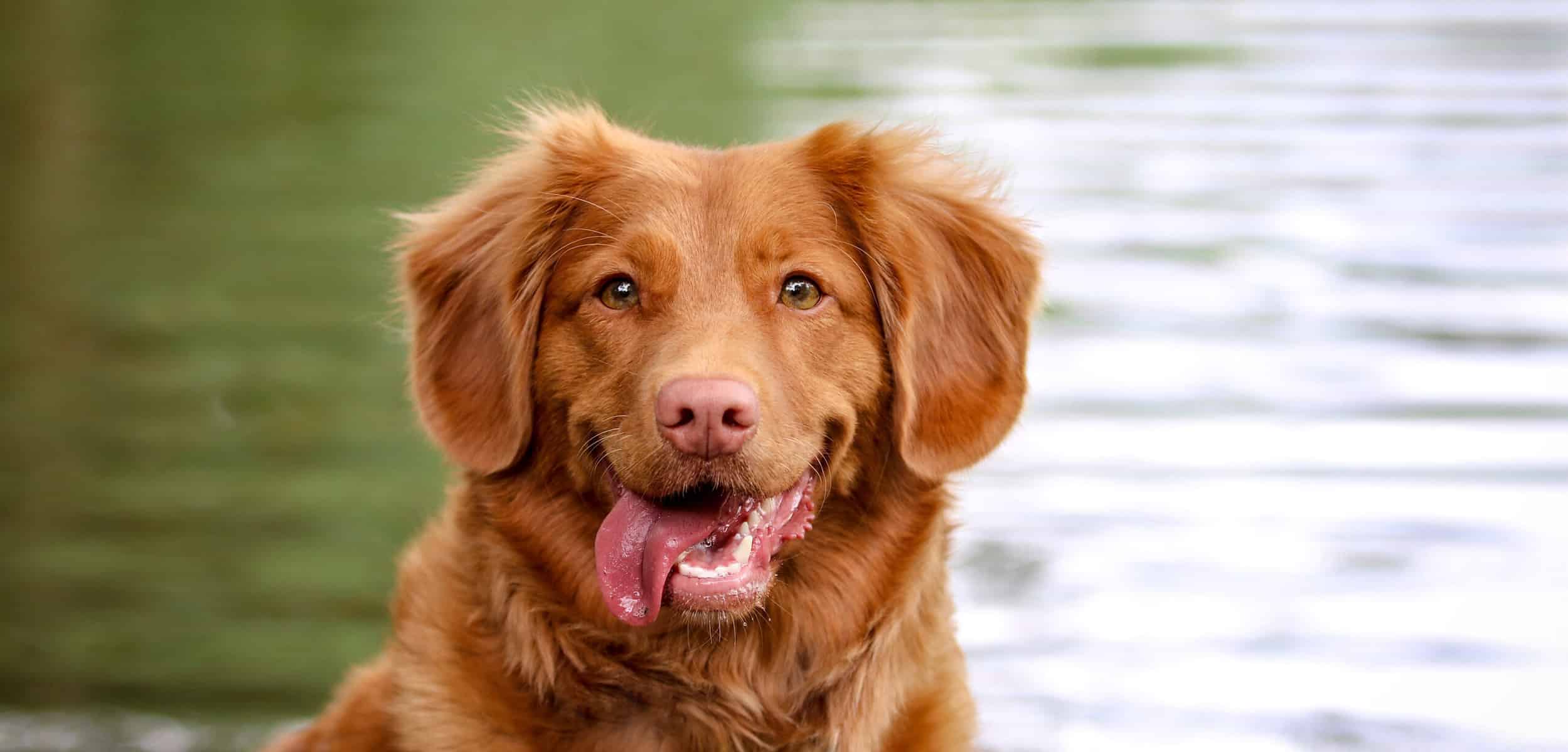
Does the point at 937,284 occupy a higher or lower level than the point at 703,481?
higher

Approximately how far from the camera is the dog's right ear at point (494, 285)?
3189 millimetres

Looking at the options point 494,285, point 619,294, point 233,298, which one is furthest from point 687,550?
point 233,298

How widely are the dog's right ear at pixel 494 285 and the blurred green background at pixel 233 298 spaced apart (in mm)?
302

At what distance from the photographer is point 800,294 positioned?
3086 mm

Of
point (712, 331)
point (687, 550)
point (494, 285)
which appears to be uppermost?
point (494, 285)

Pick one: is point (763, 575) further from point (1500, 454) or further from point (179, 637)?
point (1500, 454)

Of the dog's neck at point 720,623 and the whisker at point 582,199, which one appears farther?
the whisker at point 582,199

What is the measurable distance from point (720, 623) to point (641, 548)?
241mm

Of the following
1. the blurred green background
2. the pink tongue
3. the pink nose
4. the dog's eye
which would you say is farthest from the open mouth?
the blurred green background

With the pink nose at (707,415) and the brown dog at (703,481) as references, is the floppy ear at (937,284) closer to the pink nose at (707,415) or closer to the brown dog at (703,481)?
the brown dog at (703,481)

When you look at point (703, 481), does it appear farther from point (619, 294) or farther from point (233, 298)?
point (233, 298)

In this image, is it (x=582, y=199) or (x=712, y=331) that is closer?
(x=712, y=331)

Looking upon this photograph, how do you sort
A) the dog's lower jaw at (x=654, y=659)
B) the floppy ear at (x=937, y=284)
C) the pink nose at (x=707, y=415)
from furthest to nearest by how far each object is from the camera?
the floppy ear at (x=937, y=284)
the dog's lower jaw at (x=654, y=659)
the pink nose at (x=707, y=415)

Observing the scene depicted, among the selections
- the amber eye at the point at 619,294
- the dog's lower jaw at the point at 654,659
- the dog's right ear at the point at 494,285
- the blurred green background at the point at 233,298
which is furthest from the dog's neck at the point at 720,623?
the blurred green background at the point at 233,298
